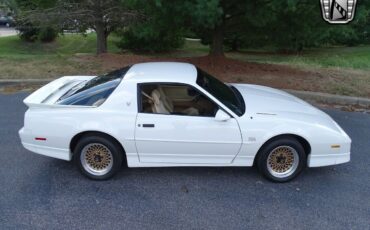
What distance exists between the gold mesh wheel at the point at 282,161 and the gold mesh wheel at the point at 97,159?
1.85 meters

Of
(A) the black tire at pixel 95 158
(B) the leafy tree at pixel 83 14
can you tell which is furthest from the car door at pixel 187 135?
(B) the leafy tree at pixel 83 14

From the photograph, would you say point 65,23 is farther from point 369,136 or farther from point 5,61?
point 369,136

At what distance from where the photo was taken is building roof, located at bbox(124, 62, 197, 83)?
4094 mm

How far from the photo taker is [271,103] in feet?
14.3

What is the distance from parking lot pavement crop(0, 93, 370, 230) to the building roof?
44.5 inches

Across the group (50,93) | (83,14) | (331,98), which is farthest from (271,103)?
(83,14)

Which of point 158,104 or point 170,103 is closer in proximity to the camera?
point 158,104

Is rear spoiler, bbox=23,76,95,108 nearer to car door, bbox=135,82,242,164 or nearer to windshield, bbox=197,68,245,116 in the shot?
car door, bbox=135,82,242,164

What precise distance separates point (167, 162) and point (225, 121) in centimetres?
82

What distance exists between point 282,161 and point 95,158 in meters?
2.16

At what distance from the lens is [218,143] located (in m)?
3.93

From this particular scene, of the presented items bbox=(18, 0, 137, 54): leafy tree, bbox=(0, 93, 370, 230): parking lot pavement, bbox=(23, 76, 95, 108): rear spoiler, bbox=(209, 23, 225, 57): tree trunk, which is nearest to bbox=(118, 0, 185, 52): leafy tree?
bbox=(209, 23, 225, 57): tree trunk

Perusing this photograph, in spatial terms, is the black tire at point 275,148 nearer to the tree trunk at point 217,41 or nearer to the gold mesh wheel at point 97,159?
the gold mesh wheel at point 97,159

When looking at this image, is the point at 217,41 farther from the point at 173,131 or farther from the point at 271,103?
the point at 173,131
